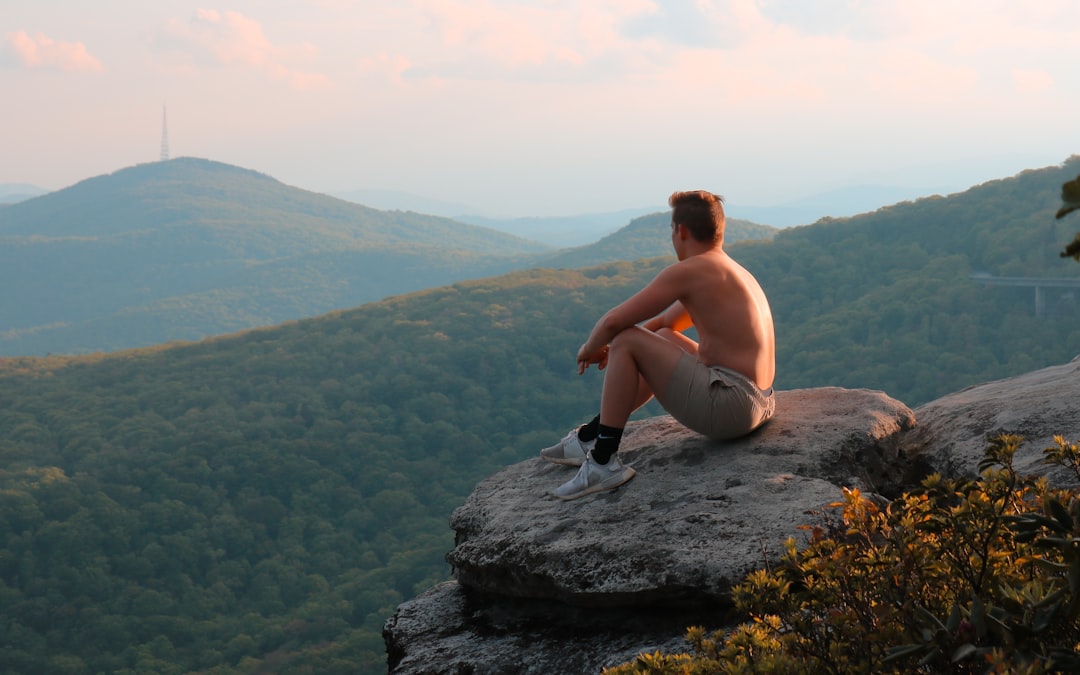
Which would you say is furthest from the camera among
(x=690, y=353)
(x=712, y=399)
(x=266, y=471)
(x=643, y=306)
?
(x=266, y=471)

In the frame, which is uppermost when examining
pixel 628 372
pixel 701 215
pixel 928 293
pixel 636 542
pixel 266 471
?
pixel 701 215

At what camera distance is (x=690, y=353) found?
6789 mm

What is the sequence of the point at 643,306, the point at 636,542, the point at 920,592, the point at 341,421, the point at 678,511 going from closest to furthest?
the point at 920,592 < the point at 636,542 < the point at 678,511 < the point at 643,306 < the point at 341,421

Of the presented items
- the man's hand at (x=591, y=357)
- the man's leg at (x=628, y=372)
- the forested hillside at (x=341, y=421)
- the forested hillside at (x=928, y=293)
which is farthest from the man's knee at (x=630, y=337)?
the forested hillside at (x=928, y=293)

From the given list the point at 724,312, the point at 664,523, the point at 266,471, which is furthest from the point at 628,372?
the point at 266,471

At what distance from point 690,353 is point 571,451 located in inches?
50.9

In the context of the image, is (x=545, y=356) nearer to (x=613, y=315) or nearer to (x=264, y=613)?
(x=264, y=613)

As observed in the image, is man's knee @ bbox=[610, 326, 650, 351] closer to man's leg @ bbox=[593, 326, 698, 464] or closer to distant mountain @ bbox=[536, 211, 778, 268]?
man's leg @ bbox=[593, 326, 698, 464]

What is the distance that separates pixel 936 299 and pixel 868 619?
8172cm

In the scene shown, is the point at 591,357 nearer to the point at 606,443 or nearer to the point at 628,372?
the point at 628,372

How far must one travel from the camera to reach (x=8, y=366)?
335ft

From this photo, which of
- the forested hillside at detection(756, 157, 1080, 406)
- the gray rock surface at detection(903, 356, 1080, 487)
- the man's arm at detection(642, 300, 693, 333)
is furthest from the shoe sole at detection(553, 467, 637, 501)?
the forested hillside at detection(756, 157, 1080, 406)

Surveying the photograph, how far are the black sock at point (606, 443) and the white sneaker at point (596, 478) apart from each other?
4 centimetres

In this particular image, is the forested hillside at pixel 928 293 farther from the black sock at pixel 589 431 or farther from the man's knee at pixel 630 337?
the man's knee at pixel 630 337
